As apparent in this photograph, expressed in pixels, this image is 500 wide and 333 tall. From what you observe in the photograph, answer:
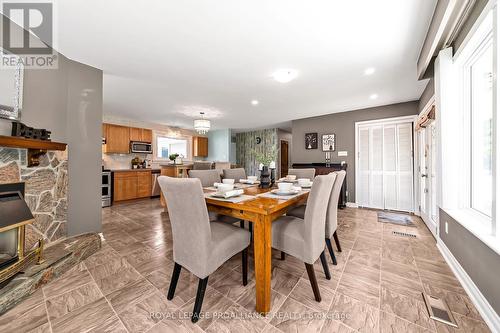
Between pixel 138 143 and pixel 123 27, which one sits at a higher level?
pixel 123 27

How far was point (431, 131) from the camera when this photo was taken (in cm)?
288

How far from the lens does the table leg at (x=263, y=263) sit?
4.25 ft

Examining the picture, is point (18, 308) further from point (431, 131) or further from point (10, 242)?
point (431, 131)

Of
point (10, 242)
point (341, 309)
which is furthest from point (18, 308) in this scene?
point (341, 309)

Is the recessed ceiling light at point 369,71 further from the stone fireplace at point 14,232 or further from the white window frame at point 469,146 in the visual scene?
the stone fireplace at point 14,232

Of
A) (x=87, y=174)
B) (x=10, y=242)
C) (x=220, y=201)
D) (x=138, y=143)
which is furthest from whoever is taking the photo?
(x=138, y=143)

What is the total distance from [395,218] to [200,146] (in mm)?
6305

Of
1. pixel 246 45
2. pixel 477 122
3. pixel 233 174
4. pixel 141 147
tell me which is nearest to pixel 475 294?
pixel 477 122

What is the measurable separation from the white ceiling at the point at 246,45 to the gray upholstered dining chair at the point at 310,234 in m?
1.47

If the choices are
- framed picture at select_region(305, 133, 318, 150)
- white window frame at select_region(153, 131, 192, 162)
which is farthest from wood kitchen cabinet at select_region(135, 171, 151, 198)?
framed picture at select_region(305, 133, 318, 150)

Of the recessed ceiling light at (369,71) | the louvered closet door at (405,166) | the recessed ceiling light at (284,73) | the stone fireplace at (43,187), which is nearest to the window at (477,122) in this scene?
the recessed ceiling light at (369,71)

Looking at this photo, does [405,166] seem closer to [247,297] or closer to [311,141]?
[311,141]

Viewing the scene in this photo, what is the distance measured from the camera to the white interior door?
391 cm

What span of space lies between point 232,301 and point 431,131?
3684 mm
